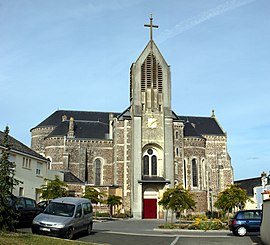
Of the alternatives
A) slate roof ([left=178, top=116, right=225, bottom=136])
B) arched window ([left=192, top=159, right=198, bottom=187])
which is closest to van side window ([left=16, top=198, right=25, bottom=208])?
arched window ([left=192, top=159, right=198, bottom=187])

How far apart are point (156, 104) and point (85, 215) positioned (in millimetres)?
28910

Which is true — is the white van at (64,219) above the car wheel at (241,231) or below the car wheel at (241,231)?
above

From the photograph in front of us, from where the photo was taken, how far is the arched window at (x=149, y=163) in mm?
46125

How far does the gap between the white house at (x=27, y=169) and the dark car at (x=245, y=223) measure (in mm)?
16761

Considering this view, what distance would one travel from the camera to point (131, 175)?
45125 mm

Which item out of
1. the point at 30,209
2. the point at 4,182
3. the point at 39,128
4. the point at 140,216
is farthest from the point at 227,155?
the point at 4,182

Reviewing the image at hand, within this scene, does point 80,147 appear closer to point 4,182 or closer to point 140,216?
point 140,216

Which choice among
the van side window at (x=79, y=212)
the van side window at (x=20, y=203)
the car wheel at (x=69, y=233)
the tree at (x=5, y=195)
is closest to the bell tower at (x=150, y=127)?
the van side window at (x=20, y=203)

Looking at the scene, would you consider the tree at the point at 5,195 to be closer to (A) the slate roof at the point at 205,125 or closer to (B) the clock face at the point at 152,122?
(B) the clock face at the point at 152,122

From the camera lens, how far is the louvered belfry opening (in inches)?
1849

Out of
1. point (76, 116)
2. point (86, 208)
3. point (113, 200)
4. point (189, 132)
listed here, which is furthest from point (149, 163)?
point (86, 208)

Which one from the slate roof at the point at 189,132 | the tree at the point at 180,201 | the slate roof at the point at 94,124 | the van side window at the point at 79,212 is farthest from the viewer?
the slate roof at the point at 189,132

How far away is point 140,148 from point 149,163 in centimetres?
242

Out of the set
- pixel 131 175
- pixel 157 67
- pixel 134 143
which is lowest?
pixel 131 175
